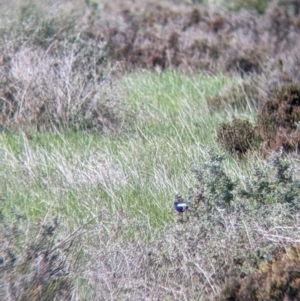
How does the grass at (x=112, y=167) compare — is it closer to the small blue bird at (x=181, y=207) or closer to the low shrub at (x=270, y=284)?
the small blue bird at (x=181, y=207)

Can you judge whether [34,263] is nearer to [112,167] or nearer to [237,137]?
[112,167]

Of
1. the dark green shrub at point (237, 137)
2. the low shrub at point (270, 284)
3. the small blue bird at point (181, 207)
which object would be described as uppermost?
the low shrub at point (270, 284)

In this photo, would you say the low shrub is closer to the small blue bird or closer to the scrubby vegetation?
the scrubby vegetation

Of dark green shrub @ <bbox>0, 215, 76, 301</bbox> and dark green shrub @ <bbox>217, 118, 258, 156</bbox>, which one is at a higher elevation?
dark green shrub @ <bbox>0, 215, 76, 301</bbox>

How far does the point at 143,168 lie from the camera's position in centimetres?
679

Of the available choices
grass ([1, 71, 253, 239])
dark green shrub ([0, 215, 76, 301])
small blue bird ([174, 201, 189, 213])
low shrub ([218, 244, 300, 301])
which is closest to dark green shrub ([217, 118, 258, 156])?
grass ([1, 71, 253, 239])

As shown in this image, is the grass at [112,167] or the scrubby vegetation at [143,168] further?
the grass at [112,167]

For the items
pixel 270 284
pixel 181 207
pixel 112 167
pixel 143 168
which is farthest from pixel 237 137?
pixel 270 284

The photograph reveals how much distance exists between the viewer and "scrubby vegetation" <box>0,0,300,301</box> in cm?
452

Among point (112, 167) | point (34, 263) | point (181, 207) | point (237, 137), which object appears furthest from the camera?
point (237, 137)

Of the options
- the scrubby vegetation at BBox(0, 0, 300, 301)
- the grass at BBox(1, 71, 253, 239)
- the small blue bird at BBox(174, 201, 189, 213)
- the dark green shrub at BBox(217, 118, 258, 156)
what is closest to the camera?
the scrubby vegetation at BBox(0, 0, 300, 301)

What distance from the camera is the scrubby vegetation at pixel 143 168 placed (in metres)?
4.52

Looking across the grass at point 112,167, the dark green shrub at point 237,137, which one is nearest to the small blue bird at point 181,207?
the grass at point 112,167

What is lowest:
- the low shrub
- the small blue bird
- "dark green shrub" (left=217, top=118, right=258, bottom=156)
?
"dark green shrub" (left=217, top=118, right=258, bottom=156)
